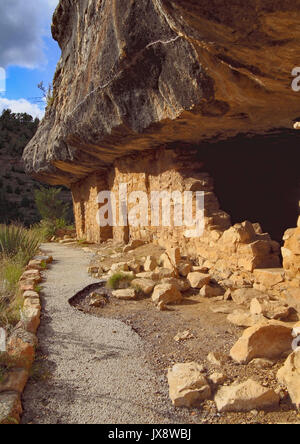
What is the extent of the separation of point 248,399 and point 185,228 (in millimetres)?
3514

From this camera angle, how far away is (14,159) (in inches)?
920

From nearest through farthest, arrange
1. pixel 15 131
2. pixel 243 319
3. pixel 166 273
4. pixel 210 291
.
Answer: pixel 243 319, pixel 210 291, pixel 166 273, pixel 15 131

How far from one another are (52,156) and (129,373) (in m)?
6.65

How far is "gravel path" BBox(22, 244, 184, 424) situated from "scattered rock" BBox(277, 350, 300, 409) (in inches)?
26.8

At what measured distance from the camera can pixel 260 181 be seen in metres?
6.26

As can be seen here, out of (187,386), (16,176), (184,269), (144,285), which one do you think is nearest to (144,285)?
(144,285)

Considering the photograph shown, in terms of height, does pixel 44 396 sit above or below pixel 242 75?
below

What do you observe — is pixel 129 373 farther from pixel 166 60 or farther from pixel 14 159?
pixel 14 159

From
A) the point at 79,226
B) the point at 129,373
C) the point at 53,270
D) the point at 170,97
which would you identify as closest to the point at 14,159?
the point at 79,226

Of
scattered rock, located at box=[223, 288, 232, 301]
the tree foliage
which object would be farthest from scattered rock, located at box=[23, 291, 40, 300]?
the tree foliage

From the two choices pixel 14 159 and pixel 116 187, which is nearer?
pixel 116 187

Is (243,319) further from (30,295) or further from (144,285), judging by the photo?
(30,295)

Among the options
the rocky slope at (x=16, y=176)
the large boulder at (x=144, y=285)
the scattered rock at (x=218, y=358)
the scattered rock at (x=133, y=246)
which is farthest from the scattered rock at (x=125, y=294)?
the rocky slope at (x=16, y=176)

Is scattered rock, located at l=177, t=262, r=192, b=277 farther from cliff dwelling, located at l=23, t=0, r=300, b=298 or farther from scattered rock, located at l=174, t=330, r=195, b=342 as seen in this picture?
scattered rock, located at l=174, t=330, r=195, b=342
